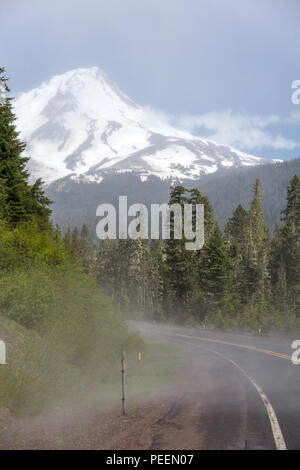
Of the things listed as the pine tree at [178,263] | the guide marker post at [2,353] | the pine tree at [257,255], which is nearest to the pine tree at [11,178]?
the guide marker post at [2,353]

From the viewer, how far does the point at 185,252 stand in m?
55.3

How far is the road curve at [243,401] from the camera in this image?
343 inches

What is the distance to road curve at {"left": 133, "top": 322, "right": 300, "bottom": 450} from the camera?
28.6ft

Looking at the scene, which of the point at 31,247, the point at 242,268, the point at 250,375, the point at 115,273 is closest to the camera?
the point at 250,375

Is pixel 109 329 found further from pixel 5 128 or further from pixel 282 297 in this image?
pixel 282 297

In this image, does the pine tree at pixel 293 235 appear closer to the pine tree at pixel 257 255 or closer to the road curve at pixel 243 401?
the pine tree at pixel 257 255

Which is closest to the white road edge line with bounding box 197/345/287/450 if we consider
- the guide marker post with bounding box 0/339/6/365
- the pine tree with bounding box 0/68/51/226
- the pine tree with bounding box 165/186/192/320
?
the guide marker post with bounding box 0/339/6/365

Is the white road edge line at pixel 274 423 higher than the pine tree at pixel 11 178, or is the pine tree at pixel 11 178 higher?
the pine tree at pixel 11 178

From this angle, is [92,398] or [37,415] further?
[92,398]

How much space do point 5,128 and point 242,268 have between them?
42.4 m

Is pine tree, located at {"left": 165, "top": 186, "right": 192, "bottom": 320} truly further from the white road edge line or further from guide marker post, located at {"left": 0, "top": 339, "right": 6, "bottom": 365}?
guide marker post, located at {"left": 0, "top": 339, "right": 6, "bottom": 365}

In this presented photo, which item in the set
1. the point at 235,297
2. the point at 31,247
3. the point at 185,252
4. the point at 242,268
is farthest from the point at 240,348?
the point at 242,268

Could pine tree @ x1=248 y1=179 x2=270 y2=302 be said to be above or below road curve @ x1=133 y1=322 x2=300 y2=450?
above
